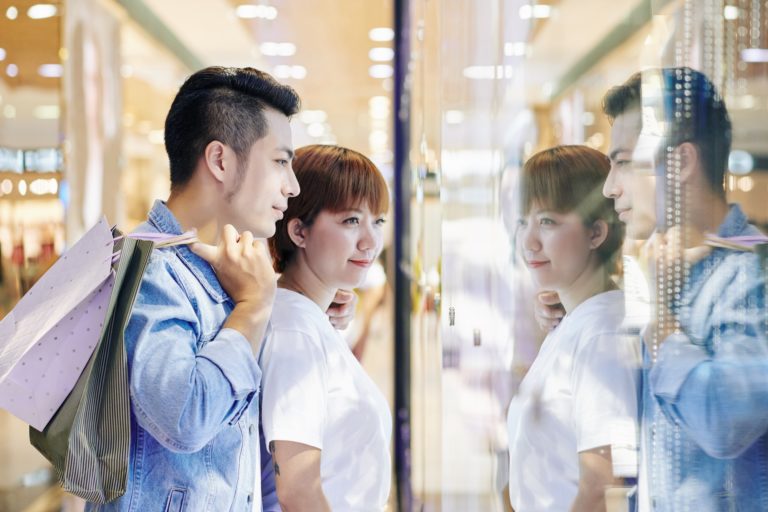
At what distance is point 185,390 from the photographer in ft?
3.82

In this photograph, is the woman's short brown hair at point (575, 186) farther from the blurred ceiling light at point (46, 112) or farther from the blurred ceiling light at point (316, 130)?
the blurred ceiling light at point (46, 112)

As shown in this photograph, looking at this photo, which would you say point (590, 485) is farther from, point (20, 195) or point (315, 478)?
point (20, 195)

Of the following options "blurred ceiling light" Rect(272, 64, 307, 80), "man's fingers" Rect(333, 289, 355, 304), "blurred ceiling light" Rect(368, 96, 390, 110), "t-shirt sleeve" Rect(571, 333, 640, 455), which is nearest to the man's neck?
"man's fingers" Rect(333, 289, 355, 304)

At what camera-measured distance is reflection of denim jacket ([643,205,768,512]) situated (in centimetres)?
68

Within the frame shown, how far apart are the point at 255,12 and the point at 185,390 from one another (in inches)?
49.5

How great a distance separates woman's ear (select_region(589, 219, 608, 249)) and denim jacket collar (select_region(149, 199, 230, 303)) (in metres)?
0.66

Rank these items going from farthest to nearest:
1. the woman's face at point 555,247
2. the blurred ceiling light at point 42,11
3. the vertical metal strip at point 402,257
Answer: the vertical metal strip at point 402,257, the blurred ceiling light at point 42,11, the woman's face at point 555,247

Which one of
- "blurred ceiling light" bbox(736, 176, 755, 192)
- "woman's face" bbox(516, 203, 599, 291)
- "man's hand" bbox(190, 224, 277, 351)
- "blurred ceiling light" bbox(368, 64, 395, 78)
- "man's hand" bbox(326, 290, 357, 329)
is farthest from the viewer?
"blurred ceiling light" bbox(368, 64, 395, 78)

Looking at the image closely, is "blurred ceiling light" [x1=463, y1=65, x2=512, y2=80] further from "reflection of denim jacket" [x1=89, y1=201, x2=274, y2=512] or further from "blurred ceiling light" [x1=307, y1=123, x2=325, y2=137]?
"reflection of denim jacket" [x1=89, y1=201, x2=274, y2=512]

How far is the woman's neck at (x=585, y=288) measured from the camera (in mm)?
829

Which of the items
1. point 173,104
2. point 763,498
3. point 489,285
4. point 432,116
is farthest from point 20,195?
point 763,498

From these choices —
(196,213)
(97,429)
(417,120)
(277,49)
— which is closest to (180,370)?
(97,429)

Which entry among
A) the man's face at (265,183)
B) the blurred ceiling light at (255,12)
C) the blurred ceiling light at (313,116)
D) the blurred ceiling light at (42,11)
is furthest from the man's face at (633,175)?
the blurred ceiling light at (42,11)

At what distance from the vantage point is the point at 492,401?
125cm
